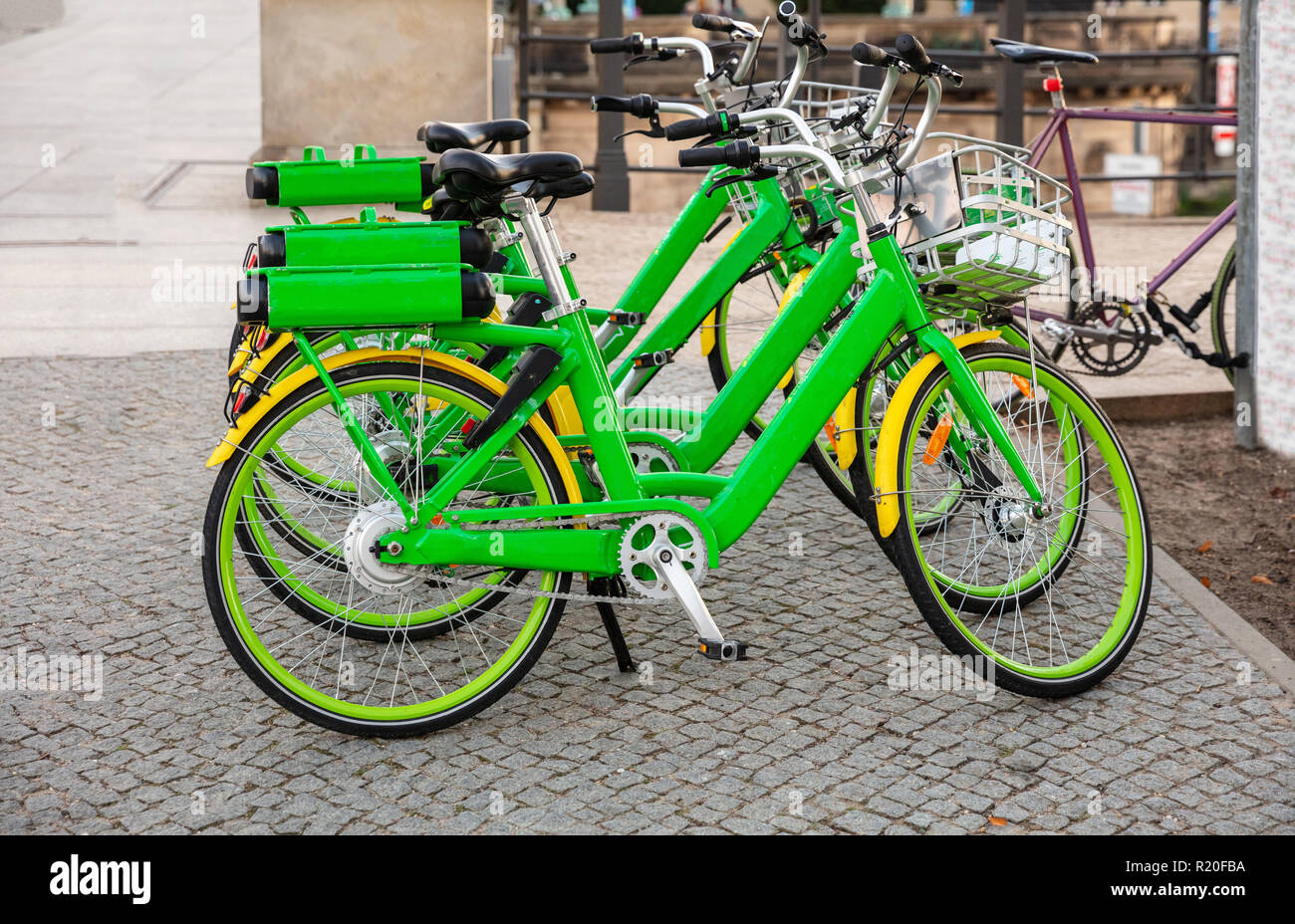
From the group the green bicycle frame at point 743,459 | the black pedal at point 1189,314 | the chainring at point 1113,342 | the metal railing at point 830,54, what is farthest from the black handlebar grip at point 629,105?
the metal railing at point 830,54

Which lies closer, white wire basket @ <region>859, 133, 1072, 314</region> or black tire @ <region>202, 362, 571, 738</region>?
black tire @ <region>202, 362, 571, 738</region>

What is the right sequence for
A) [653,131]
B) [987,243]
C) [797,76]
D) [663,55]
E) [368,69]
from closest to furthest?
[987,243]
[653,131]
[797,76]
[663,55]
[368,69]

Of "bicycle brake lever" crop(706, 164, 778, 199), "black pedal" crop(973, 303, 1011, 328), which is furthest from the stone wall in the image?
"black pedal" crop(973, 303, 1011, 328)

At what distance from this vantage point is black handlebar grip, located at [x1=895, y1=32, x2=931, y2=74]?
357 centimetres

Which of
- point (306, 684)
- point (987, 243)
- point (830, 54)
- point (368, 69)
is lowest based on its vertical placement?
point (306, 684)

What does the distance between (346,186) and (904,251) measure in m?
1.52

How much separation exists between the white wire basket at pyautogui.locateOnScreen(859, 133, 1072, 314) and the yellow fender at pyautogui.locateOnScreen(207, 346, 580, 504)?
936 millimetres

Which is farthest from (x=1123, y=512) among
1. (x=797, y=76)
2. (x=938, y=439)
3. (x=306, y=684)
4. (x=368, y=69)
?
(x=368, y=69)

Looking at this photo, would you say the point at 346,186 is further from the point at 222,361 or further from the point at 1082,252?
the point at 1082,252

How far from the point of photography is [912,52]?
3605mm

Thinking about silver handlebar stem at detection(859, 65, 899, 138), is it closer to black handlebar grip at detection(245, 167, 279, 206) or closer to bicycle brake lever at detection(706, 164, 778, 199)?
bicycle brake lever at detection(706, 164, 778, 199)

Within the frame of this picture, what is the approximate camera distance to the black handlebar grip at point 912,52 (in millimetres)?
3568

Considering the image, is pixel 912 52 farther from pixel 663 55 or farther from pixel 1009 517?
pixel 663 55

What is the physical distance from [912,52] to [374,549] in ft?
5.65
